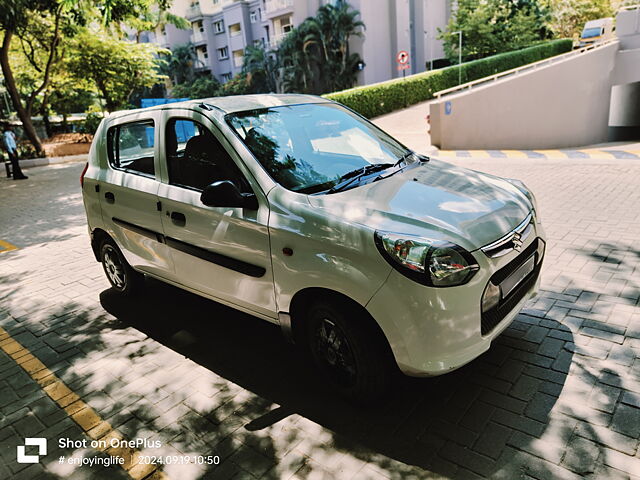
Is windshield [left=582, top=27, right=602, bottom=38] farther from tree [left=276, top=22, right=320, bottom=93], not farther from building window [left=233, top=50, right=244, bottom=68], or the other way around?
building window [left=233, top=50, right=244, bottom=68]

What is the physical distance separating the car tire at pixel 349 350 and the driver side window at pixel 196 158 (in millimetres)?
1040

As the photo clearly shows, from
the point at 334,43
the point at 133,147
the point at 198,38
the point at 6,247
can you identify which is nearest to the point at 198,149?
the point at 133,147

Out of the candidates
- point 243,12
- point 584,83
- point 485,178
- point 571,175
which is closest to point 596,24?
point 584,83

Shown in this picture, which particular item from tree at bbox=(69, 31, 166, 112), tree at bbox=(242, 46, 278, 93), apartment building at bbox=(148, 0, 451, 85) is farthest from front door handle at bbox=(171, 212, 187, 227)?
tree at bbox=(242, 46, 278, 93)

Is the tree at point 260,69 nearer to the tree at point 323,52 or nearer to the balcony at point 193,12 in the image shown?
the tree at point 323,52

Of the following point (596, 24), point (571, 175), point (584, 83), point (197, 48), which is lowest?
point (571, 175)

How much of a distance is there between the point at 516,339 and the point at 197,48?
4789 centimetres

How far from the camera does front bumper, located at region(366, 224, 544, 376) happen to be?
8.38ft

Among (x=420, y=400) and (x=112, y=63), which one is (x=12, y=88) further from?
(x=420, y=400)

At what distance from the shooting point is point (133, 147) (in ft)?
14.3

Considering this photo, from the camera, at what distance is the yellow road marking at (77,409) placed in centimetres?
273

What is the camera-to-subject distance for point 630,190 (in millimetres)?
7430

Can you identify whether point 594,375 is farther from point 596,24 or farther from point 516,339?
point 596,24

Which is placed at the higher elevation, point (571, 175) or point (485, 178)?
point (485, 178)
